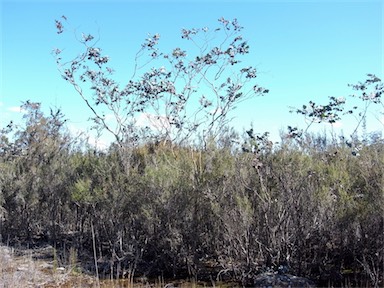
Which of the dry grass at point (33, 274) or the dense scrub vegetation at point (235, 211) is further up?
the dense scrub vegetation at point (235, 211)

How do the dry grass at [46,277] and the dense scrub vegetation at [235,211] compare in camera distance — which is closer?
the dense scrub vegetation at [235,211]

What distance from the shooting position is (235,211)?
16.5ft

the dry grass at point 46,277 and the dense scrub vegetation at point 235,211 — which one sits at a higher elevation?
the dense scrub vegetation at point 235,211

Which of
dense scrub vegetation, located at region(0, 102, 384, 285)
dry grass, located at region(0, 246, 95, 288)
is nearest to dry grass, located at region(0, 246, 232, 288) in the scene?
dry grass, located at region(0, 246, 95, 288)

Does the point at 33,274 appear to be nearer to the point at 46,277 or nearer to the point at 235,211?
the point at 46,277

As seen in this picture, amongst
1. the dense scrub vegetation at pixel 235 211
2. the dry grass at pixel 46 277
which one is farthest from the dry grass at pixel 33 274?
the dense scrub vegetation at pixel 235 211

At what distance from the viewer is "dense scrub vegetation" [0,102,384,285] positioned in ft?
15.7

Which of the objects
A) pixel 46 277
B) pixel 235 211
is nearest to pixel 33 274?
pixel 46 277

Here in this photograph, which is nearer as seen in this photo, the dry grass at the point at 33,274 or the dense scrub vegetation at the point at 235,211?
the dense scrub vegetation at the point at 235,211

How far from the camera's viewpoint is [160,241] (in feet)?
18.3

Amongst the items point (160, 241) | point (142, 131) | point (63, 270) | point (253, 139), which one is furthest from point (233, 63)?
point (63, 270)

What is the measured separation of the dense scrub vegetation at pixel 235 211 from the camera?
4.79 m

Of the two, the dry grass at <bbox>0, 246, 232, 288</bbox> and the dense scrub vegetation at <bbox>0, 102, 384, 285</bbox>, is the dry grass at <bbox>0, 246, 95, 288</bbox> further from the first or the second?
the dense scrub vegetation at <bbox>0, 102, 384, 285</bbox>

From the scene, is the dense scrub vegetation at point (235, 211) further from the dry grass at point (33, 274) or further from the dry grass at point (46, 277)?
the dry grass at point (33, 274)
